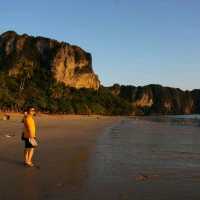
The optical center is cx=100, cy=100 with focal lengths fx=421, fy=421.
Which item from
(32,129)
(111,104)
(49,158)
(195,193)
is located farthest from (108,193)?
(111,104)

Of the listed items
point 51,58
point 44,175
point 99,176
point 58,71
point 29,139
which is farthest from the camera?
point 51,58

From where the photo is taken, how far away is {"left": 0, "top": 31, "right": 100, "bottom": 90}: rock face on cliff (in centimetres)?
16375

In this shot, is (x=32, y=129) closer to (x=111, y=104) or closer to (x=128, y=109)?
(x=111, y=104)

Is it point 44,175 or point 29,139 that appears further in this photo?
point 29,139

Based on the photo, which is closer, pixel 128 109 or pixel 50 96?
pixel 50 96

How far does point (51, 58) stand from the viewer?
6673 inches

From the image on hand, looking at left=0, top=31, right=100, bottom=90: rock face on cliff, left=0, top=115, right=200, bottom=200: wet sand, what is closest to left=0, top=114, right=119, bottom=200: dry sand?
left=0, top=115, right=200, bottom=200: wet sand

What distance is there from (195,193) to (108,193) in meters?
1.82

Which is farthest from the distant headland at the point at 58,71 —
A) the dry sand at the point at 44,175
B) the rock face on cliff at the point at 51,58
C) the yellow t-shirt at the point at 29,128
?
the yellow t-shirt at the point at 29,128

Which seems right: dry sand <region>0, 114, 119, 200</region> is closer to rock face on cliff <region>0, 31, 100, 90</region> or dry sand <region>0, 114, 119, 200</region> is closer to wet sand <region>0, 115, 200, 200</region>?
wet sand <region>0, 115, 200, 200</region>

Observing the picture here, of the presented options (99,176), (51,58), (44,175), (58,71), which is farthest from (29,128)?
(51,58)

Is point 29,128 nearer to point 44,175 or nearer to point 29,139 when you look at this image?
point 29,139

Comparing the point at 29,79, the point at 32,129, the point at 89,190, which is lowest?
the point at 89,190

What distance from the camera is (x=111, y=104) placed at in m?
171
